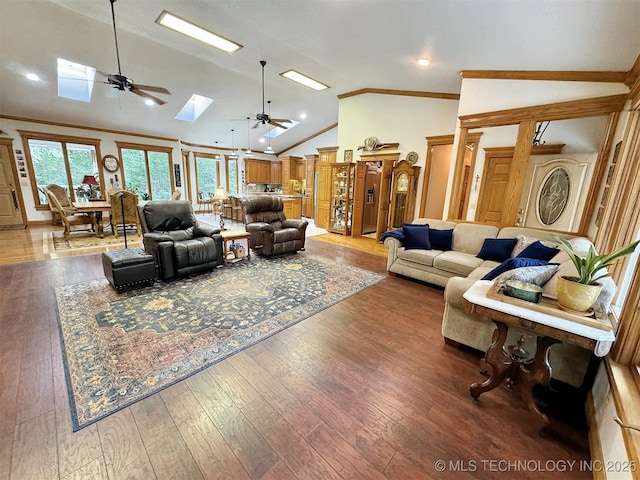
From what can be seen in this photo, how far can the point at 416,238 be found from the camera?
3.80 meters

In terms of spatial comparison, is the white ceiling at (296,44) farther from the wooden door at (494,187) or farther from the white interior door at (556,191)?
the wooden door at (494,187)

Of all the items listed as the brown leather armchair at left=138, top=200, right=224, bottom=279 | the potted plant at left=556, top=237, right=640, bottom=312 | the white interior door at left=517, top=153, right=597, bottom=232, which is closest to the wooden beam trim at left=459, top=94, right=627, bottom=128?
the white interior door at left=517, top=153, right=597, bottom=232

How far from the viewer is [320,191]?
7.62 m

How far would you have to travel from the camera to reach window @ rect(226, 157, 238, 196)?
1071cm

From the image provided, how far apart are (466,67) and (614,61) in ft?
5.18

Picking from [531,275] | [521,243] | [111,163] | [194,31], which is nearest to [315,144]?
[194,31]

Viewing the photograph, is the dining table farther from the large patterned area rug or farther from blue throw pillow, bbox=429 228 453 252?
blue throw pillow, bbox=429 228 453 252

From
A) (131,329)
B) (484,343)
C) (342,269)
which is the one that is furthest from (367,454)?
(342,269)

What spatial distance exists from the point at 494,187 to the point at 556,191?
93 centimetres

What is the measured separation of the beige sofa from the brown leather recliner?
5.75 feet

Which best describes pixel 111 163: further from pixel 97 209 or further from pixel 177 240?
pixel 177 240

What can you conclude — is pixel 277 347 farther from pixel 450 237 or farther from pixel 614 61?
pixel 614 61

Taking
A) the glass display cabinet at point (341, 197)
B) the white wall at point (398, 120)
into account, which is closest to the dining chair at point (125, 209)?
the glass display cabinet at point (341, 197)

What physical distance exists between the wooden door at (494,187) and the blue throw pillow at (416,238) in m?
1.52
